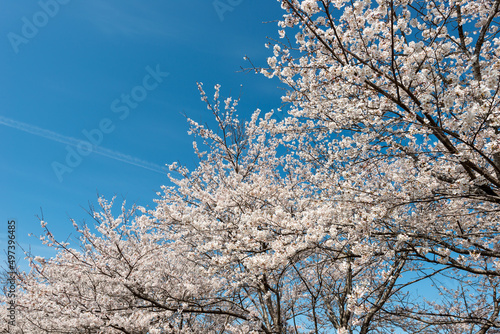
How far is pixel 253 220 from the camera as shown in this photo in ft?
15.9

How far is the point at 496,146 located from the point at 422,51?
50.6 inches

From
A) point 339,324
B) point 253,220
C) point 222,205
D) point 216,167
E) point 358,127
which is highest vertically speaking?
point 216,167

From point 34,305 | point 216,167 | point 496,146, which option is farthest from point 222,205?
point 496,146

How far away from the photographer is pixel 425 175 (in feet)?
13.9

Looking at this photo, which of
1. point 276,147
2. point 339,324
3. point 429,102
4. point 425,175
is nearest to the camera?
point 429,102

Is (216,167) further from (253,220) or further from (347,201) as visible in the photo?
(347,201)

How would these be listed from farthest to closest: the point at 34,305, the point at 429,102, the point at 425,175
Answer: the point at 34,305 → the point at 425,175 → the point at 429,102

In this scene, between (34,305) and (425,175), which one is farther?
(34,305)

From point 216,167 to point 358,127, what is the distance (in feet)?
18.1

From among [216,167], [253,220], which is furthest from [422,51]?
[216,167]

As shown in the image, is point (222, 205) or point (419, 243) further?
point (222, 205)

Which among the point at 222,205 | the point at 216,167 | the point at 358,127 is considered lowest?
the point at 358,127

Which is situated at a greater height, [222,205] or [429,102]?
[222,205]

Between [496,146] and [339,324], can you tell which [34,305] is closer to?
[339,324]
